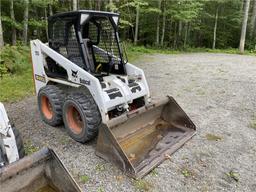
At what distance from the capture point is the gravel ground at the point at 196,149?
9.61 feet

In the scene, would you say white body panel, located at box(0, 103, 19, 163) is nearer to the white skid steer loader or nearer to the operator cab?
the white skid steer loader

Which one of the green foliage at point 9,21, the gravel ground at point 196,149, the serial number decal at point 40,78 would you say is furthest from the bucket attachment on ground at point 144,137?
the green foliage at point 9,21

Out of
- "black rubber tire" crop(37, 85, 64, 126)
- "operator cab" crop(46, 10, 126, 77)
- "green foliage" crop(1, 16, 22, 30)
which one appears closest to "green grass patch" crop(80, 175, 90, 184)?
"black rubber tire" crop(37, 85, 64, 126)

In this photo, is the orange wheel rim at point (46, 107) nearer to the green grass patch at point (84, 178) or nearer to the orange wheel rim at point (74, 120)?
the orange wheel rim at point (74, 120)

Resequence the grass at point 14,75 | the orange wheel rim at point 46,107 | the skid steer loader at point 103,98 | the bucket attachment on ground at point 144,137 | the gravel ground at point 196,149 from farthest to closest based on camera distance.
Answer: the grass at point 14,75, the orange wheel rim at point 46,107, the skid steer loader at point 103,98, the bucket attachment on ground at point 144,137, the gravel ground at point 196,149

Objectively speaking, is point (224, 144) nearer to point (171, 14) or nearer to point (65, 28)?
point (65, 28)

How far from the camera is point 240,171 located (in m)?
3.18

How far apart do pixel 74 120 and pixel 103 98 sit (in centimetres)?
80

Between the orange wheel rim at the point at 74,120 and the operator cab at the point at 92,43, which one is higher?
the operator cab at the point at 92,43

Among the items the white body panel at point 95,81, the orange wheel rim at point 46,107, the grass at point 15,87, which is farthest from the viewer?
the grass at point 15,87

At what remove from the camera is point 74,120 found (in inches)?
157

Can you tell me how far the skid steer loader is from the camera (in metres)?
3.36

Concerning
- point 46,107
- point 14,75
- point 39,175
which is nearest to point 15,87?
point 14,75

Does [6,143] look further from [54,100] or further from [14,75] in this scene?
[14,75]
